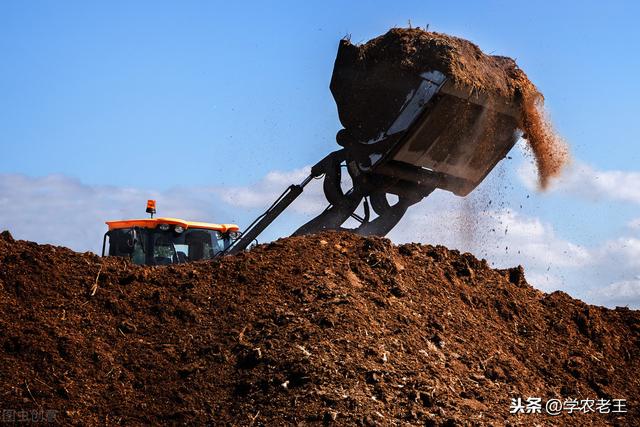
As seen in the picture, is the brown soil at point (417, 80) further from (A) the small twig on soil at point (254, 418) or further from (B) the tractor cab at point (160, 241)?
(A) the small twig on soil at point (254, 418)

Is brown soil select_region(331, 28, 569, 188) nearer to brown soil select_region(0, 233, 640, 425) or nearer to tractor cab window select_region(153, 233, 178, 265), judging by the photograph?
brown soil select_region(0, 233, 640, 425)

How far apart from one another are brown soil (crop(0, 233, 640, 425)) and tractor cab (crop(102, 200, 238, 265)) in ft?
9.09

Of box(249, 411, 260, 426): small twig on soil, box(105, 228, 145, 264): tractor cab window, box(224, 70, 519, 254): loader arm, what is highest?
box(224, 70, 519, 254): loader arm

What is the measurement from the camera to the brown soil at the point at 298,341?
6434mm

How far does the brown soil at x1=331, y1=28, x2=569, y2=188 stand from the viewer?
9.66 meters

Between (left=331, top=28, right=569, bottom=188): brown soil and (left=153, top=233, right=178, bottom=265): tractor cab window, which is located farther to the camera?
(left=153, top=233, right=178, bottom=265): tractor cab window

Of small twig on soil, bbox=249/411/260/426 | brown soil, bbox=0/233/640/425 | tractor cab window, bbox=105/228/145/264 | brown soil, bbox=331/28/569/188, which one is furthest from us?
tractor cab window, bbox=105/228/145/264

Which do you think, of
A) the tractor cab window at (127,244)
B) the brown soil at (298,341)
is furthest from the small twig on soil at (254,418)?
the tractor cab window at (127,244)

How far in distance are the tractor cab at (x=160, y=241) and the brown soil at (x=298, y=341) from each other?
2.77 meters

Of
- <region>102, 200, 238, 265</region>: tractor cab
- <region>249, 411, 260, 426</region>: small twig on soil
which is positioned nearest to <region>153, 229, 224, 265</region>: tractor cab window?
<region>102, 200, 238, 265</region>: tractor cab

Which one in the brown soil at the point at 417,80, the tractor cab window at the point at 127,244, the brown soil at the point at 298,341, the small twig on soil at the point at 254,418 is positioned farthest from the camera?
the tractor cab window at the point at 127,244

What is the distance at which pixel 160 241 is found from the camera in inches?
441

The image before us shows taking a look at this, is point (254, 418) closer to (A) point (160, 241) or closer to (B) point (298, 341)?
(B) point (298, 341)

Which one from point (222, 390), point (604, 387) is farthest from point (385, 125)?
point (222, 390)
